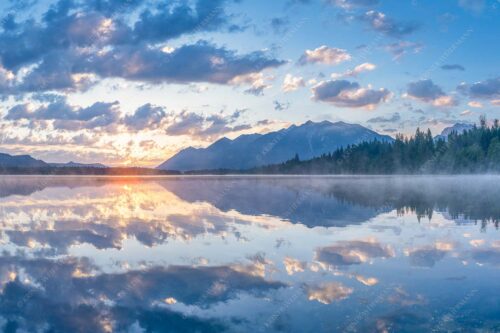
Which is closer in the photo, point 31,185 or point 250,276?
point 250,276

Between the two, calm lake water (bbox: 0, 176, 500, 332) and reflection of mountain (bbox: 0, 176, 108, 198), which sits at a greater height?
reflection of mountain (bbox: 0, 176, 108, 198)

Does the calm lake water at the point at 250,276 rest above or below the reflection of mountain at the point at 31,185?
below

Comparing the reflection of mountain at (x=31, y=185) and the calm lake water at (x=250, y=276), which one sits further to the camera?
the reflection of mountain at (x=31, y=185)

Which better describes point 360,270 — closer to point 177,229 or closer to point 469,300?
point 469,300

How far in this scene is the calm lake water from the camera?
41.8ft

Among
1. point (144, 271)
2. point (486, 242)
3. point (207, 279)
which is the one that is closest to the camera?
point (207, 279)

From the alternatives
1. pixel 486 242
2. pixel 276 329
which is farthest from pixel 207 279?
pixel 486 242

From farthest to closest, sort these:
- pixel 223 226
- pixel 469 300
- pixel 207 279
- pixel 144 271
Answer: pixel 223 226 < pixel 144 271 < pixel 207 279 < pixel 469 300

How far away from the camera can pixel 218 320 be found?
42.0 ft

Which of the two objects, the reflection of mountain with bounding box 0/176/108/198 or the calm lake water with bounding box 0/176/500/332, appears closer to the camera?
the calm lake water with bounding box 0/176/500/332

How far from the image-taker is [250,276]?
17234 mm

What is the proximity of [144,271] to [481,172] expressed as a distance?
208 m

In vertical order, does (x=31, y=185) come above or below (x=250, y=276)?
above

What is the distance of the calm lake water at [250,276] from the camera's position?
41.8 ft
